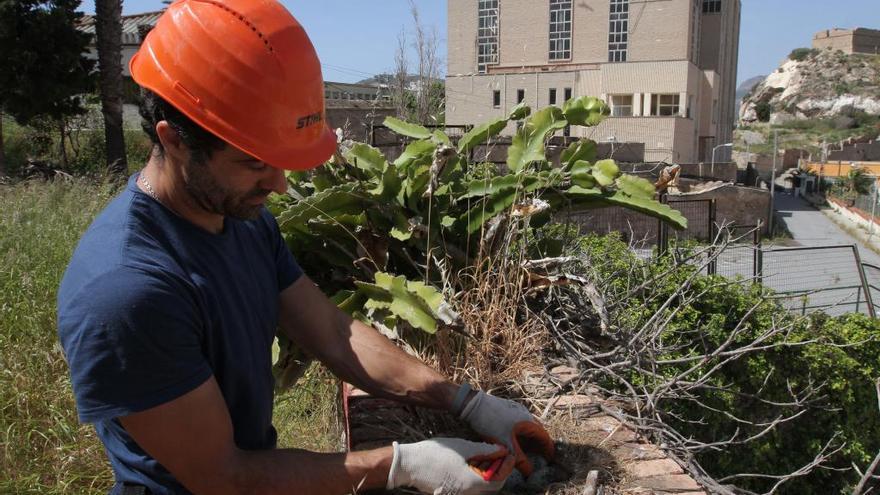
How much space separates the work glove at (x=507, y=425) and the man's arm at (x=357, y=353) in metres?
0.18

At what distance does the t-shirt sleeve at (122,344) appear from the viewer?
143 centimetres

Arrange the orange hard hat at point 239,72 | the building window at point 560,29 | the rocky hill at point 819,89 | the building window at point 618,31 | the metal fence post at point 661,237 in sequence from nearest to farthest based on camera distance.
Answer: the orange hard hat at point 239,72
the metal fence post at point 661,237
the building window at point 618,31
the building window at point 560,29
the rocky hill at point 819,89

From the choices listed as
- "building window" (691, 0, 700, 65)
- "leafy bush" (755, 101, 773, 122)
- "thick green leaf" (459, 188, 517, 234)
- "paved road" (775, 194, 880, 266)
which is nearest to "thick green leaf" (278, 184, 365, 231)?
"thick green leaf" (459, 188, 517, 234)

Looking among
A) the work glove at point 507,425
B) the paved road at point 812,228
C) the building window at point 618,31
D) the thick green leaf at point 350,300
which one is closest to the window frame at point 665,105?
the building window at point 618,31

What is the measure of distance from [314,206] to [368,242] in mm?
341

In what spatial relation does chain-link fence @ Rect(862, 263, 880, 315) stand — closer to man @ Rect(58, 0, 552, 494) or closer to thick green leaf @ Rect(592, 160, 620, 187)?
thick green leaf @ Rect(592, 160, 620, 187)

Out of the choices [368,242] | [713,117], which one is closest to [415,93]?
[368,242]

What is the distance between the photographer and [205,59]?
160cm

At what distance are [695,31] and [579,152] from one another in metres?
44.3

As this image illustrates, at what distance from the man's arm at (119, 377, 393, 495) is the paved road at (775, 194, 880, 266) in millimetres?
26081

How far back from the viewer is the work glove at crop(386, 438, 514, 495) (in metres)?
1.97

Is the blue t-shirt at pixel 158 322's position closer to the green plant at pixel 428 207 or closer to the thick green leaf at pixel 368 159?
the green plant at pixel 428 207

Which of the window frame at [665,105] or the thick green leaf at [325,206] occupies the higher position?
the window frame at [665,105]

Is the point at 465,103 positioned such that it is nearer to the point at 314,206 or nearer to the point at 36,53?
the point at 36,53
